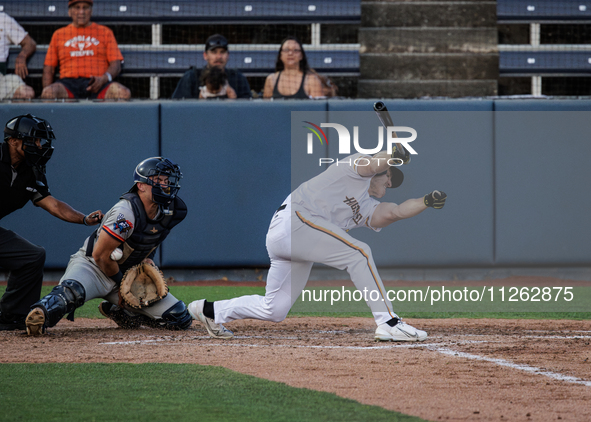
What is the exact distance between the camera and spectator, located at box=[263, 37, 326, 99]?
30.6 feet

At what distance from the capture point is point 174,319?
576 centimetres

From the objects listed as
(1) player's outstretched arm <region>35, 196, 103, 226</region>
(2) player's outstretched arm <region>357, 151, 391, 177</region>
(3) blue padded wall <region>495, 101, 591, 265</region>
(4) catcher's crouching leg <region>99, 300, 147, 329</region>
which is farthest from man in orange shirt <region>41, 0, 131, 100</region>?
(2) player's outstretched arm <region>357, 151, 391, 177</region>

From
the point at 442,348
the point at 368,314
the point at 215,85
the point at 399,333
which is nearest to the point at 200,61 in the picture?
the point at 215,85

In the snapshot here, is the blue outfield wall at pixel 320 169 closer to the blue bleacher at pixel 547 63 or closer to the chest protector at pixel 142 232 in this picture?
the blue bleacher at pixel 547 63

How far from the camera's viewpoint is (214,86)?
930 centimetres

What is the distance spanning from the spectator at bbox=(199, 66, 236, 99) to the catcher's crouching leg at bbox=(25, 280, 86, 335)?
14.4 feet

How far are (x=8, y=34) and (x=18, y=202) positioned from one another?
18.0 feet

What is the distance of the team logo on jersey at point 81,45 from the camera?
32.6 ft

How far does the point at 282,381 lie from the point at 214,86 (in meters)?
6.14

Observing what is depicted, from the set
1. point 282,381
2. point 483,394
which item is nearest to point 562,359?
point 483,394

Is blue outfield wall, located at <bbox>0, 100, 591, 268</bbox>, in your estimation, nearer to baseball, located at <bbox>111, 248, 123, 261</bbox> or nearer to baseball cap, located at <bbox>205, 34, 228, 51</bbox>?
baseball cap, located at <bbox>205, 34, 228, 51</bbox>

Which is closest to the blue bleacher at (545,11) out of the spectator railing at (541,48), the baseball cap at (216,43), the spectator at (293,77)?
the spectator railing at (541,48)

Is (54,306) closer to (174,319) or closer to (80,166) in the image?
(174,319)

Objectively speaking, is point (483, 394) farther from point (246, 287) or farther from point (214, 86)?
point (214, 86)
